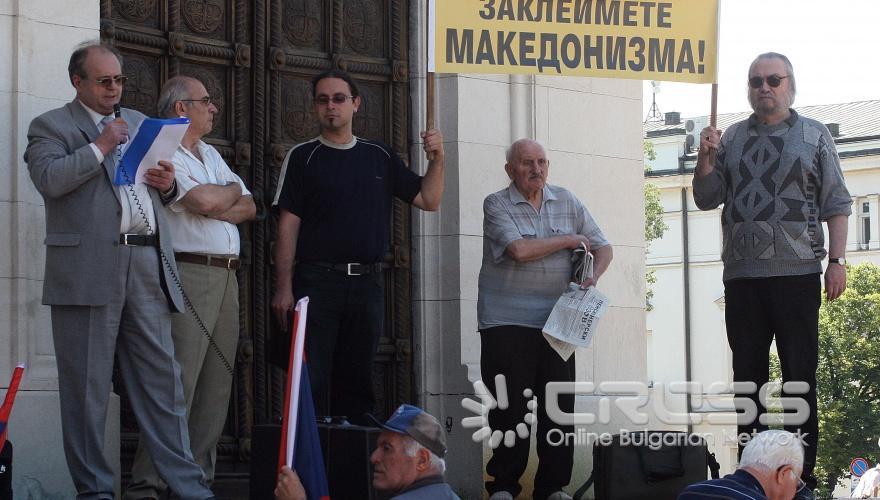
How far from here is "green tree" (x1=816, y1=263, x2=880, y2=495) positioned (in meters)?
51.2

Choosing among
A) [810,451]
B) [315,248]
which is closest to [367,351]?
[315,248]

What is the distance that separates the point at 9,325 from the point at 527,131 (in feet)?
13.0

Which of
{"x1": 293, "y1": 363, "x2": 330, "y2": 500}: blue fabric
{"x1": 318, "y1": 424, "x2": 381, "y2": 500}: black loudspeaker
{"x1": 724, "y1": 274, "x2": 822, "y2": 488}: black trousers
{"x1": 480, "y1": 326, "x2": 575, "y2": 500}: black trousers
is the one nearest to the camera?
{"x1": 293, "y1": 363, "x2": 330, "y2": 500}: blue fabric

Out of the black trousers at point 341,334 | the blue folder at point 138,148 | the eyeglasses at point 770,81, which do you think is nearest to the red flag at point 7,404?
the blue folder at point 138,148

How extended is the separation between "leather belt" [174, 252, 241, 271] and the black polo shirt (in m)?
0.52

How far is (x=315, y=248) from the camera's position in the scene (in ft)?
29.2

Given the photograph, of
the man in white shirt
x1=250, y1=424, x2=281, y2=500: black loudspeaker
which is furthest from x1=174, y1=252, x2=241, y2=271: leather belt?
x1=250, y1=424, x2=281, y2=500: black loudspeaker

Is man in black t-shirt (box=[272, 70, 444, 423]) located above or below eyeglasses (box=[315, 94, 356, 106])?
below

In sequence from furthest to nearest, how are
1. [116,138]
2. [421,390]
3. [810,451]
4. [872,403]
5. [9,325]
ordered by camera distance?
1. [872,403]
2. [421,390]
3. [810,451]
4. [9,325]
5. [116,138]

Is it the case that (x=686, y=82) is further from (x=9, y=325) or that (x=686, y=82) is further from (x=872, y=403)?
(x=872, y=403)

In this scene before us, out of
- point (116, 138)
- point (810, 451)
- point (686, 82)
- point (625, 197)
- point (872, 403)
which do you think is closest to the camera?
point (116, 138)

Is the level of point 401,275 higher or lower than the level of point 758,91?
lower

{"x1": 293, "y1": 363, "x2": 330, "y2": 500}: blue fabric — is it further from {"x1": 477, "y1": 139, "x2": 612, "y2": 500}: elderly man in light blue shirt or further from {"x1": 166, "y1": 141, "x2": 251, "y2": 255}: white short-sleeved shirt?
{"x1": 477, "y1": 139, "x2": 612, "y2": 500}: elderly man in light blue shirt

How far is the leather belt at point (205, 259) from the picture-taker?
8383 mm
